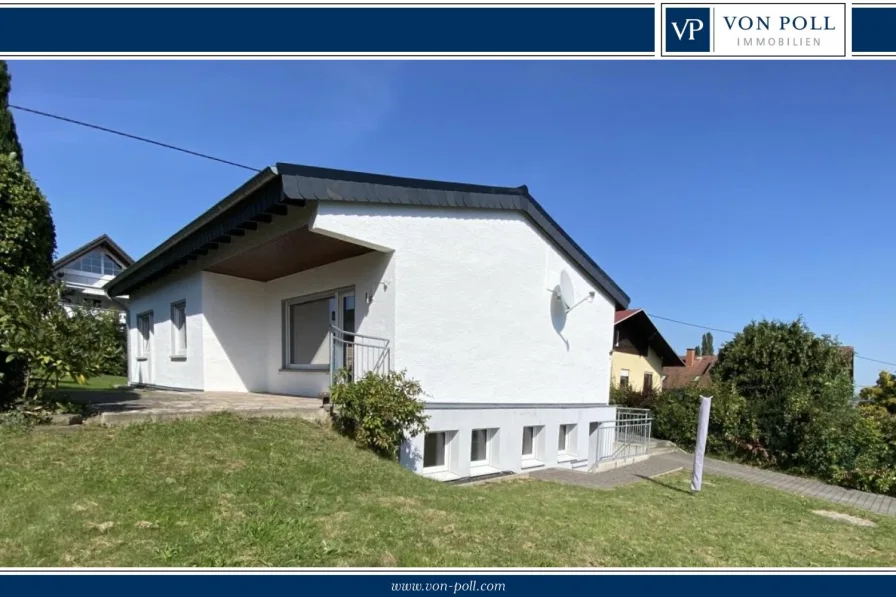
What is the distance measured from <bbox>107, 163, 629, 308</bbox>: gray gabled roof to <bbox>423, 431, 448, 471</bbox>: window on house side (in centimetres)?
399

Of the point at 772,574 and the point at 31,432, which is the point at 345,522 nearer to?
the point at 772,574

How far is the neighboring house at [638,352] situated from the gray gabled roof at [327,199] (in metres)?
11.6

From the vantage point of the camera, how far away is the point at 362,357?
8.65 metres

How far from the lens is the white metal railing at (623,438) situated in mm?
12734

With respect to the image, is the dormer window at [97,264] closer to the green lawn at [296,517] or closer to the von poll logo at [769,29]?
the green lawn at [296,517]

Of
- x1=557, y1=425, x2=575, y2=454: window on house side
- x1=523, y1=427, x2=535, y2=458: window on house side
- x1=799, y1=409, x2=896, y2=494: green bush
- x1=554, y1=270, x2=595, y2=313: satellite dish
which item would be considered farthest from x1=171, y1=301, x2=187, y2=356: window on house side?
x1=799, y1=409, x2=896, y2=494: green bush

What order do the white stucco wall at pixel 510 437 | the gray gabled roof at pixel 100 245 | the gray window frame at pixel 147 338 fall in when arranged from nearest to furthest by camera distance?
1. the white stucco wall at pixel 510 437
2. the gray window frame at pixel 147 338
3. the gray gabled roof at pixel 100 245

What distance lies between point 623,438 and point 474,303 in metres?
7.25

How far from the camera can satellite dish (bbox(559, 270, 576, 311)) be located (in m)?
11.3

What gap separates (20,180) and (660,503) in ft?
32.4

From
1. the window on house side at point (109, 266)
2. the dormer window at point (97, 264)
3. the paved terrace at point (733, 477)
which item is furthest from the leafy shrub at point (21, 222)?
the window on house side at point (109, 266)

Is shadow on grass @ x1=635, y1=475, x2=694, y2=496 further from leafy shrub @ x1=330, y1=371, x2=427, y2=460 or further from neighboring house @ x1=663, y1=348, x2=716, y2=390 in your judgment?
neighboring house @ x1=663, y1=348, x2=716, y2=390

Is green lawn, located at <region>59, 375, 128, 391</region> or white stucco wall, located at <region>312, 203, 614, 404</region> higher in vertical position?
white stucco wall, located at <region>312, 203, 614, 404</region>
